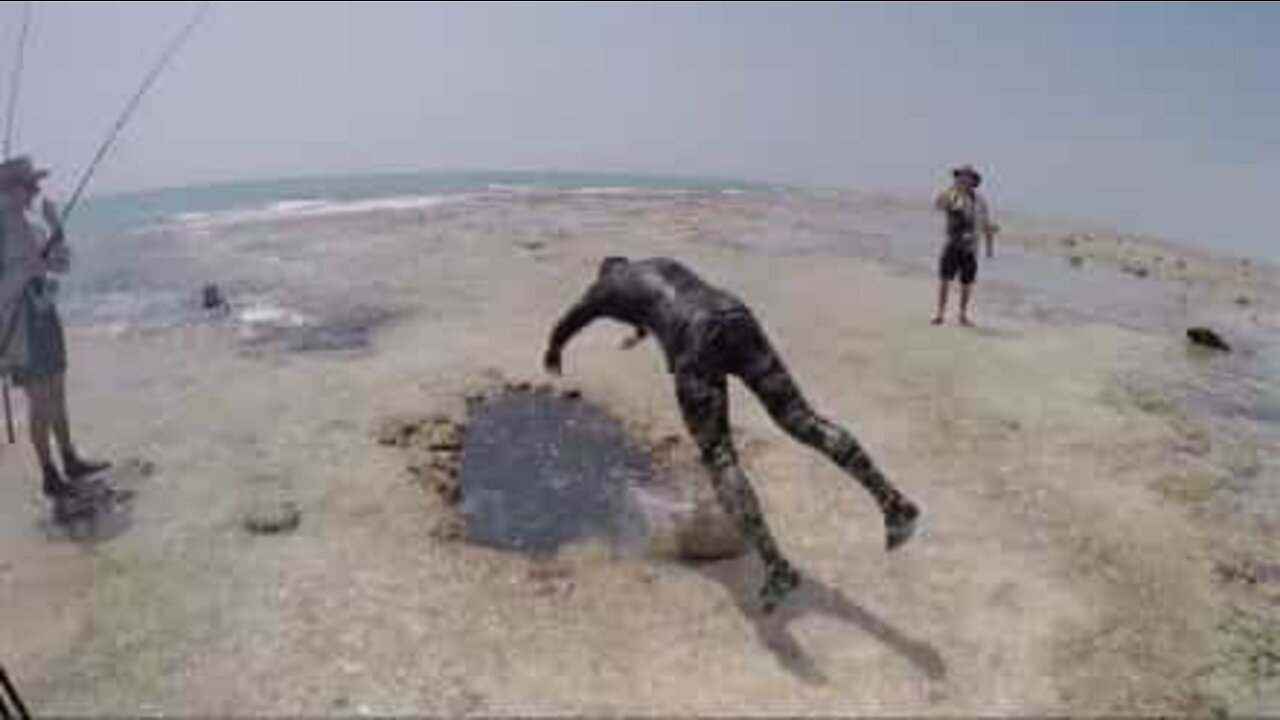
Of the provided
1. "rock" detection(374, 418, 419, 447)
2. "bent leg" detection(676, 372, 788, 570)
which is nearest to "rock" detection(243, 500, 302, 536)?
"rock" detection(374, 418, 419, 447)

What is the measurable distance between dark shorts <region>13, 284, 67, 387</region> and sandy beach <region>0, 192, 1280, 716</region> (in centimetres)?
136

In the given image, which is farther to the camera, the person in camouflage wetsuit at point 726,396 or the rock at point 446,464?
the rock at point 446,464

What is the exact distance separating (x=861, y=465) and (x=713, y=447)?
1115 millimetres

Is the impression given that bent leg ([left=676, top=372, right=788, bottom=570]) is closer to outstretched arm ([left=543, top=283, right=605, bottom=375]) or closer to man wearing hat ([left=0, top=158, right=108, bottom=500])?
outstretched arm ([left=543, top=283, right=605, bottom=375])

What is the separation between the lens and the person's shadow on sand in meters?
6.65

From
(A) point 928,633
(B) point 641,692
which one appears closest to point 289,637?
(B) point 641,692

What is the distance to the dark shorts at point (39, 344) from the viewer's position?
852 cm

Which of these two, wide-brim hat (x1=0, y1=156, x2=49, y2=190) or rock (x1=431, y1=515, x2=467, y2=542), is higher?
wide-brim hat (x1=0, y1=156, x2=49, y2=190)

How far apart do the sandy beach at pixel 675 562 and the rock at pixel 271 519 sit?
175 mm

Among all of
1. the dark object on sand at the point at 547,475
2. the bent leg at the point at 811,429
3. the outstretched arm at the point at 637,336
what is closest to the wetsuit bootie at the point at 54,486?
the dark object on sand at the point at 547,475

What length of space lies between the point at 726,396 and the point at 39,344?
6.30 metres

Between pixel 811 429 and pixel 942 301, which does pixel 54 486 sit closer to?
pixel 811 429

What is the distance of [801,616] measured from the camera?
7.26 metres

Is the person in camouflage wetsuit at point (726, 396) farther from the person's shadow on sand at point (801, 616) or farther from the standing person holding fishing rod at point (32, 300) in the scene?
the standing person holding fishing rod at point (32, 300)
